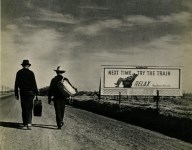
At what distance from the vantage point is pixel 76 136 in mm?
7582

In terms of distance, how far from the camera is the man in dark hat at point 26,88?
7.74 metres

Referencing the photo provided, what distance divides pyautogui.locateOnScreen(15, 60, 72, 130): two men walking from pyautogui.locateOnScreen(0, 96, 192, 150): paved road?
0.19 m

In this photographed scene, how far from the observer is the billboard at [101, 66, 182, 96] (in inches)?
329

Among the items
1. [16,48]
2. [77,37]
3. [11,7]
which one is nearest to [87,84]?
[77,37]

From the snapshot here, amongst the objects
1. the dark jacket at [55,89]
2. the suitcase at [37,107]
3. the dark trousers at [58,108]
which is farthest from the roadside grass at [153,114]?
the suitcase at [37,107]

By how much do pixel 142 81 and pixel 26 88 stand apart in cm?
254

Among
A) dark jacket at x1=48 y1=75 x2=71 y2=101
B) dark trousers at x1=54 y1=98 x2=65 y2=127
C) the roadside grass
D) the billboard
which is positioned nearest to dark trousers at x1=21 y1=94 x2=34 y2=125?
dark jacket at x1=48 y1=75 x2=71 y2=101

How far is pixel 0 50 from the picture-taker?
304 inches

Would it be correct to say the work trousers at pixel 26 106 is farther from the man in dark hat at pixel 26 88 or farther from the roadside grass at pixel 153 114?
the roadside grass at pixel 153 114

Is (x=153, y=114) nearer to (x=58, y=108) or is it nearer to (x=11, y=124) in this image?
(x=58, y=108)

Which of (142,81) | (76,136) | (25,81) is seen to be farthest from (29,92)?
(142,81)

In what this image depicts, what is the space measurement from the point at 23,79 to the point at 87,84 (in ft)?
4.34

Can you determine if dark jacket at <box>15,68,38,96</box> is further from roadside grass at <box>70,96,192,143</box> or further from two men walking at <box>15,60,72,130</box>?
roadside grass at <box>70,96,192,143</box>

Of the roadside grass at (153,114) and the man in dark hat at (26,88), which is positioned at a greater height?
the man in dark hat at (26,88)
